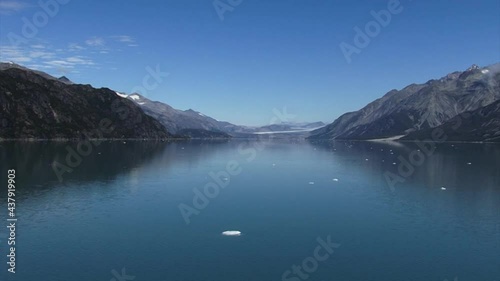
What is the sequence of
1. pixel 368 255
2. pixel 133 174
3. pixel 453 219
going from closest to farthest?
pixel 368 255, pixel 453 219, pixel 133 174

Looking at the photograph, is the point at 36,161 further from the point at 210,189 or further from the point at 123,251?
the point at 123,251

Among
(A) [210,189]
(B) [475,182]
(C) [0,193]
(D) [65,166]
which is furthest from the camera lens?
(D) [65,166]

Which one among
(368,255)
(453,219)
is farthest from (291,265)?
(453,219)

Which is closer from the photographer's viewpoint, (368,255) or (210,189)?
(368,255)

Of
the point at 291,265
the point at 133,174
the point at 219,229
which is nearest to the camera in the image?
the point at 291,265

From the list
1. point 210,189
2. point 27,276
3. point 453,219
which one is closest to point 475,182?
point 453,219

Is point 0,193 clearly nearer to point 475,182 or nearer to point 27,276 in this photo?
point 27,276
